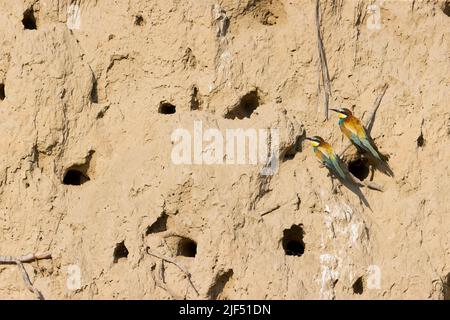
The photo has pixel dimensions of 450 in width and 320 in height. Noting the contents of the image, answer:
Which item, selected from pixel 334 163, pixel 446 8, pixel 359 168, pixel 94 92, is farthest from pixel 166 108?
pixel 446 8

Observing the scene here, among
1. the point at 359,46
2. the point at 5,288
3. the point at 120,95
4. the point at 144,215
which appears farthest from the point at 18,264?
the point at 359,46

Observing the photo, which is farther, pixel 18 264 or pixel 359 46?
pixel 359 46

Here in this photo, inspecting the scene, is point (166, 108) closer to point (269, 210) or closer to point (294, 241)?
point (269, 210)

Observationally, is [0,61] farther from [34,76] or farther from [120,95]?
[120,95]

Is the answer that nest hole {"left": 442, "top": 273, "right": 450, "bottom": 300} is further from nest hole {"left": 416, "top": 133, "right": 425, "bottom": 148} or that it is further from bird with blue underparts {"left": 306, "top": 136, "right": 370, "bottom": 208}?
nest hole {"left": 416, "top": 133, "right": 425, "bottom": 148}

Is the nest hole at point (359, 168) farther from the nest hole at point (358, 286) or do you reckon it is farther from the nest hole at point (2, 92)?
the nest hole at point (2, 92)

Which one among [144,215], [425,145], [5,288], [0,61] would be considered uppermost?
[0,61]
